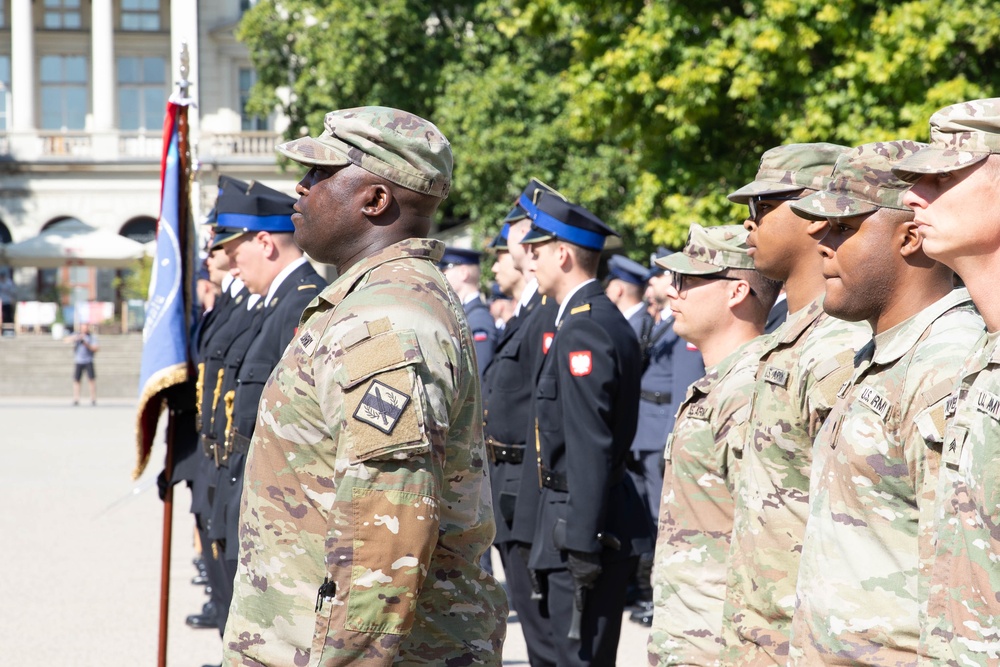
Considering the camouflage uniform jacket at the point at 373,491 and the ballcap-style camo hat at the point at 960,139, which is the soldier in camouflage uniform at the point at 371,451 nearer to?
the camouflage uniform jacket at the point at 373,491

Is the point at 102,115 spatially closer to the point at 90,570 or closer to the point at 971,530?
the point at 90,570

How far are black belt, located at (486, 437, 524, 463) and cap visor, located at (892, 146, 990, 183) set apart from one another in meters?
3.63

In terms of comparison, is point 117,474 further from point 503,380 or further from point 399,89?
point 399,89

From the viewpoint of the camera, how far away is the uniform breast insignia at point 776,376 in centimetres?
316

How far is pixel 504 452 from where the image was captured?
5.89 m

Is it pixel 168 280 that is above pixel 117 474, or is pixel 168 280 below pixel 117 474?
above

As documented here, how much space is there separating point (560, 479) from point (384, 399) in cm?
269

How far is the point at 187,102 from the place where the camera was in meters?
6.44

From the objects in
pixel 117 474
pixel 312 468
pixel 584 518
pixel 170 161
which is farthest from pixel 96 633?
pixel 117 474

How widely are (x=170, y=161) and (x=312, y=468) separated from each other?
13.4ft

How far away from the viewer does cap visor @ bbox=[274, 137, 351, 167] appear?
276 centimetres

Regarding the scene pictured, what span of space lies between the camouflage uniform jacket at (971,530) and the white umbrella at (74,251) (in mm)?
34913

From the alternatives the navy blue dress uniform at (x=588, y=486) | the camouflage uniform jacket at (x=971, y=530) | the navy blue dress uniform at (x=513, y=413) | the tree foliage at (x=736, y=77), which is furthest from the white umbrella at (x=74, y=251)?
the camouflage uniform jacket at (x=971, y=530)

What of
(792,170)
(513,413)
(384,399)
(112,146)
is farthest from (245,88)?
(384,399)
